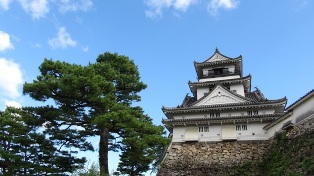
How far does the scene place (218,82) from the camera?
91.7ft

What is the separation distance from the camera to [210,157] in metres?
22.0

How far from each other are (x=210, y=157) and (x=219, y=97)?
20.1 feet

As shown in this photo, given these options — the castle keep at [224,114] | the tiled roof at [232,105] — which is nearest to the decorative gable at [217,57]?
the castle keep at [224,114]

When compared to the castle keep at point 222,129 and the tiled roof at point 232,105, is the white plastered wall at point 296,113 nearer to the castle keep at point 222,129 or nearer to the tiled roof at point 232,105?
the castle keep at point 222,129

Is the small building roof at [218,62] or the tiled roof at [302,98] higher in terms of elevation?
the small building roof at [218,62]

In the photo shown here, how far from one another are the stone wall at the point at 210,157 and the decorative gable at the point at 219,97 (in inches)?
164

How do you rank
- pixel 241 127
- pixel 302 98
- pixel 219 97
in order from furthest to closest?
pixel 219 97, pixel 241 127, pixel 302 98

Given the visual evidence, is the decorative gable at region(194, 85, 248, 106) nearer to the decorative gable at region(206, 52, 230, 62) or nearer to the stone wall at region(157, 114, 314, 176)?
the stone wall at region(157, 114, 314, 176)

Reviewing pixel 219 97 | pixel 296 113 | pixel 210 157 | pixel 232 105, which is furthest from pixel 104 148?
pixel 219 97

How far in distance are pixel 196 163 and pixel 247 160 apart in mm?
3873

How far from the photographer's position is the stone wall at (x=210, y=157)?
21.2 m

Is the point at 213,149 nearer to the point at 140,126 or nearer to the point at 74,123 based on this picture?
the point at 140,126

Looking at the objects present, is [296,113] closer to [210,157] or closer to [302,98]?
[302,98]

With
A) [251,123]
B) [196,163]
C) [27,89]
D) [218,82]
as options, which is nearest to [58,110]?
[27,89]
